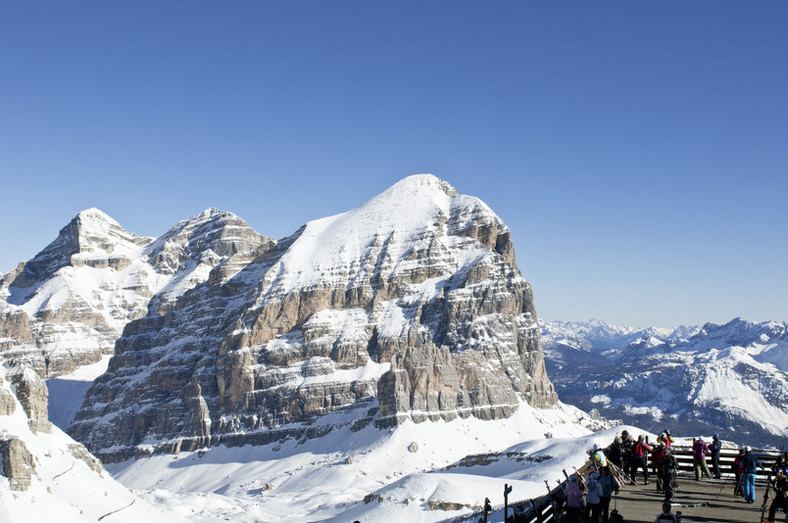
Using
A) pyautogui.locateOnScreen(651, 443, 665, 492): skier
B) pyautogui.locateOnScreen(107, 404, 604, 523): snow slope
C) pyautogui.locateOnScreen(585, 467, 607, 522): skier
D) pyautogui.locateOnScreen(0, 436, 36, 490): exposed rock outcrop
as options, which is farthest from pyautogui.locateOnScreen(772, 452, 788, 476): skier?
pyautogui.locateOnScreen(107, 404, 604, 523): snow slope

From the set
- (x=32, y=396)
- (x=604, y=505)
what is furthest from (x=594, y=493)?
(x=32, y=396)

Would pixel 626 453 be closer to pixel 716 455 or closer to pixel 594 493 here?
pixel 716 455

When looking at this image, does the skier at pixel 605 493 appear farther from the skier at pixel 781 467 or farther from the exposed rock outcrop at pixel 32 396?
the exposed rock outcrop at pixel 32 396

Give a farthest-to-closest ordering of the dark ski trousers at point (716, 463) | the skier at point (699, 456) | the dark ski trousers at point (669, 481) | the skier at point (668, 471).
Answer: the dark ski trousers at point (716, 463) → the skier at point (699, 456) → the skier at point (668, 471) → the dark ski trousers at point (669, 481)

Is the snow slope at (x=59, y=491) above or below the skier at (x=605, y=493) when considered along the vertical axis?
below

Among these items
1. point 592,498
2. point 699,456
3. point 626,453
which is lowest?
point 699,456

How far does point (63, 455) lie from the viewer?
78062 mm

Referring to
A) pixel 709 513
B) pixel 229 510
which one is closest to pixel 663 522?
pixel 709 513

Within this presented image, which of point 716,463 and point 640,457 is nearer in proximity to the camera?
point 640,457

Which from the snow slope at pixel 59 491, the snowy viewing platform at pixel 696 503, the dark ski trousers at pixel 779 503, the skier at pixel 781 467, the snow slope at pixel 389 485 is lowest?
the snow slope at pixel 389 485

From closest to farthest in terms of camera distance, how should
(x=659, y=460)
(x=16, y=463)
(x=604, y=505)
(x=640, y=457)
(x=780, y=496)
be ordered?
1. (x=604, y=505)
2. (x=780, y=496)
3. (x=659, y=460)
4. (x=640, y=457)
5. (x=16, y=463)

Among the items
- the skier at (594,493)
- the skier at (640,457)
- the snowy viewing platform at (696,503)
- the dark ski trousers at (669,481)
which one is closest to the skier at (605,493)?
the skier at (594,493)

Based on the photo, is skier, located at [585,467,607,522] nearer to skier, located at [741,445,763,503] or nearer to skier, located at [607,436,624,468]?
skier, located at [741,445,763,503]

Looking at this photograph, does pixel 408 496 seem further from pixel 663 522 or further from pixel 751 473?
pixel 663 522
